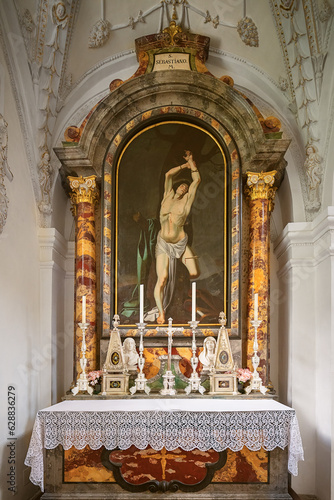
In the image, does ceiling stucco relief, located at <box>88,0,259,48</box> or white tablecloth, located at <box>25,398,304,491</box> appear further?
ceiling stucco relief, located at <box>88,0,259,48</box>

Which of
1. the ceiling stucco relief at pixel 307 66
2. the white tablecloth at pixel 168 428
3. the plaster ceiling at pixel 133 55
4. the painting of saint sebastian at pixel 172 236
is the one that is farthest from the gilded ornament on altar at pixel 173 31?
the white tablecloth at pixel 168 428

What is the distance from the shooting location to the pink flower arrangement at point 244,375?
21.2ft

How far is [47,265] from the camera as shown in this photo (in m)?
7.39

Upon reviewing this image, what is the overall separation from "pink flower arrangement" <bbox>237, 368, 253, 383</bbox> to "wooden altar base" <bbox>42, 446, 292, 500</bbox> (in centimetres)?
95

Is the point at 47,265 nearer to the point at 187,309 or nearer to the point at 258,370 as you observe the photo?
the point at 187,309

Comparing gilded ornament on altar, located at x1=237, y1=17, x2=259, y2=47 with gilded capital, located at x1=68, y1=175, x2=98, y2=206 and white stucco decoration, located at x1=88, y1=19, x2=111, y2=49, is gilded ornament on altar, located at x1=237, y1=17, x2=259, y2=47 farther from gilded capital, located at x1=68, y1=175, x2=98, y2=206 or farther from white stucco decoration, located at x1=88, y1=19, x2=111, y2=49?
gilded capital, located at x1=68, y1=175, x2=98, y2=206

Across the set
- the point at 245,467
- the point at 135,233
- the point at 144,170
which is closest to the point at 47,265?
the point at 135,233

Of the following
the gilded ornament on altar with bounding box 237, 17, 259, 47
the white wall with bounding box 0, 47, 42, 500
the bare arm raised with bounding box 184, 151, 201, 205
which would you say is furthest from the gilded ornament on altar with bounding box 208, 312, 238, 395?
the gilded ornament on altar with bounding box 237, 17, 259, 47

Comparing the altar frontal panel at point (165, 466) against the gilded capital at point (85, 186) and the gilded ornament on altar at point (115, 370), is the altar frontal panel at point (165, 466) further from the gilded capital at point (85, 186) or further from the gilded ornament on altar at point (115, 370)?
the gilded capital at point (85, 186)

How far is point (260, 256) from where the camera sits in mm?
7062

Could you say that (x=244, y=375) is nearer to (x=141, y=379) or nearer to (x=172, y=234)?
(x=141, y=379)

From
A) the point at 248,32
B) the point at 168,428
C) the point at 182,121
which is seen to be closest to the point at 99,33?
the point at 182,121

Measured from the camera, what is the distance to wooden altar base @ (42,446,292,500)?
5660 mm

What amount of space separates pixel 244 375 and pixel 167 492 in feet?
5.11
